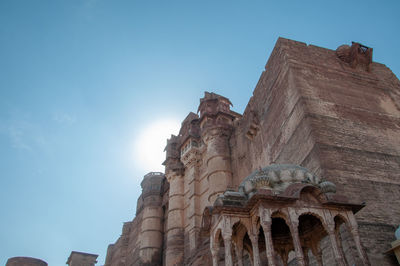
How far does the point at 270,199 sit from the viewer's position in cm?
491

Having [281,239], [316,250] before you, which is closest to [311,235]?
[316,250]

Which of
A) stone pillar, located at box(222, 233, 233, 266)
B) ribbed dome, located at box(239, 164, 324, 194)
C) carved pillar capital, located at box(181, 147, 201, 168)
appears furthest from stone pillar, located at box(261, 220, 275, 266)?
carved pillar capital, located at box(181, 147, 201, 168)

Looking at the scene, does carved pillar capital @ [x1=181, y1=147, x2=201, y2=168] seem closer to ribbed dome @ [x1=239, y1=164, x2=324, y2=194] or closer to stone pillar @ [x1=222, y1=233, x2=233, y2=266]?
ribbed dome @ [x1=239, y1=164, x2=324, y2=194]

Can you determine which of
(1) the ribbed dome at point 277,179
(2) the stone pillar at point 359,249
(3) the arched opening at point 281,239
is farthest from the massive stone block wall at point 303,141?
(2) the stone pillar at point 359,249

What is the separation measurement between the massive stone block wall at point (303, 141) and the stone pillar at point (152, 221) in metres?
0.08

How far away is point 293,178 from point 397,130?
22.1 ft

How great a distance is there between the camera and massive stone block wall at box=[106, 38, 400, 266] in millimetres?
8117

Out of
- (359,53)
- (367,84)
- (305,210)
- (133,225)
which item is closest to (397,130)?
(367,84)

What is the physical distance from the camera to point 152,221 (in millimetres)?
19844

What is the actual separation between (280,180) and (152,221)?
15516 mm

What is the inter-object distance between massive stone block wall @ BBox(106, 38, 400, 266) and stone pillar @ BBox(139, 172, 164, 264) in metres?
0.08

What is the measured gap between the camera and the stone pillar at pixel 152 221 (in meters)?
18.6

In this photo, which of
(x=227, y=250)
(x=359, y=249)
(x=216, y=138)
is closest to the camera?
(x=359, y=249)

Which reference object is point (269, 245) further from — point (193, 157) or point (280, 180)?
point (193, 157)
